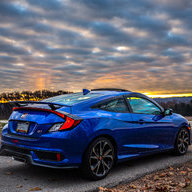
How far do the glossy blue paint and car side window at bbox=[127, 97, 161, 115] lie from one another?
0.11 metres

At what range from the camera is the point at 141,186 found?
4.50 metres

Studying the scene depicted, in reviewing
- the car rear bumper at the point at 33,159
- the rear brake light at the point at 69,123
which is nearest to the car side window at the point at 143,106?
the rear brake light at the point at 69,123

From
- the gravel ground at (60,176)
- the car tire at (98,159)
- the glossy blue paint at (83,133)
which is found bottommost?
the gravel ground at (60,176)

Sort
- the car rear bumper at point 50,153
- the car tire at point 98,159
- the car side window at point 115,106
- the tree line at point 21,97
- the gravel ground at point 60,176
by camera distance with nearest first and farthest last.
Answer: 1. the car rear bumper at point 50,153
2. the gravel ground at point 60,176
3. the car tire at point 98,159
4. the car side window at point 115,106
5. the tree line at point 21,97

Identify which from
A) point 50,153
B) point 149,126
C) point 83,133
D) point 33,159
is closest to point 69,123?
point 83,133

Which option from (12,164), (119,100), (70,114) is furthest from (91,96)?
(12,164)

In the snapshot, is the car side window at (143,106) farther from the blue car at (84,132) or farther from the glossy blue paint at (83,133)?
the glossy blue paint at (83,133)

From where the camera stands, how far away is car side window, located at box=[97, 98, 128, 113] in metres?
5.19

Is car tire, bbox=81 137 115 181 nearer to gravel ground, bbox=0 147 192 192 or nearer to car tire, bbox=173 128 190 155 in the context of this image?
gravel ground, bbox=0 147 192 192

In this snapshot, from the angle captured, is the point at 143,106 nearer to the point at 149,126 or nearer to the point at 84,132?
the point at 149,126

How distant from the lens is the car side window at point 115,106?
519 cm

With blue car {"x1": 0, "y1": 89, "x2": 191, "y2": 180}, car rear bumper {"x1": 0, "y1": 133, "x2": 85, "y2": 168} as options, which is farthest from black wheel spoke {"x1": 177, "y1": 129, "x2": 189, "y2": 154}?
car rear bumper {"x1": 0, "y1": 133, "x2": 85, "y2": 168}

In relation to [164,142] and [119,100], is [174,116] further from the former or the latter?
[119,100]

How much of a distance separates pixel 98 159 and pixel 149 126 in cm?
162
